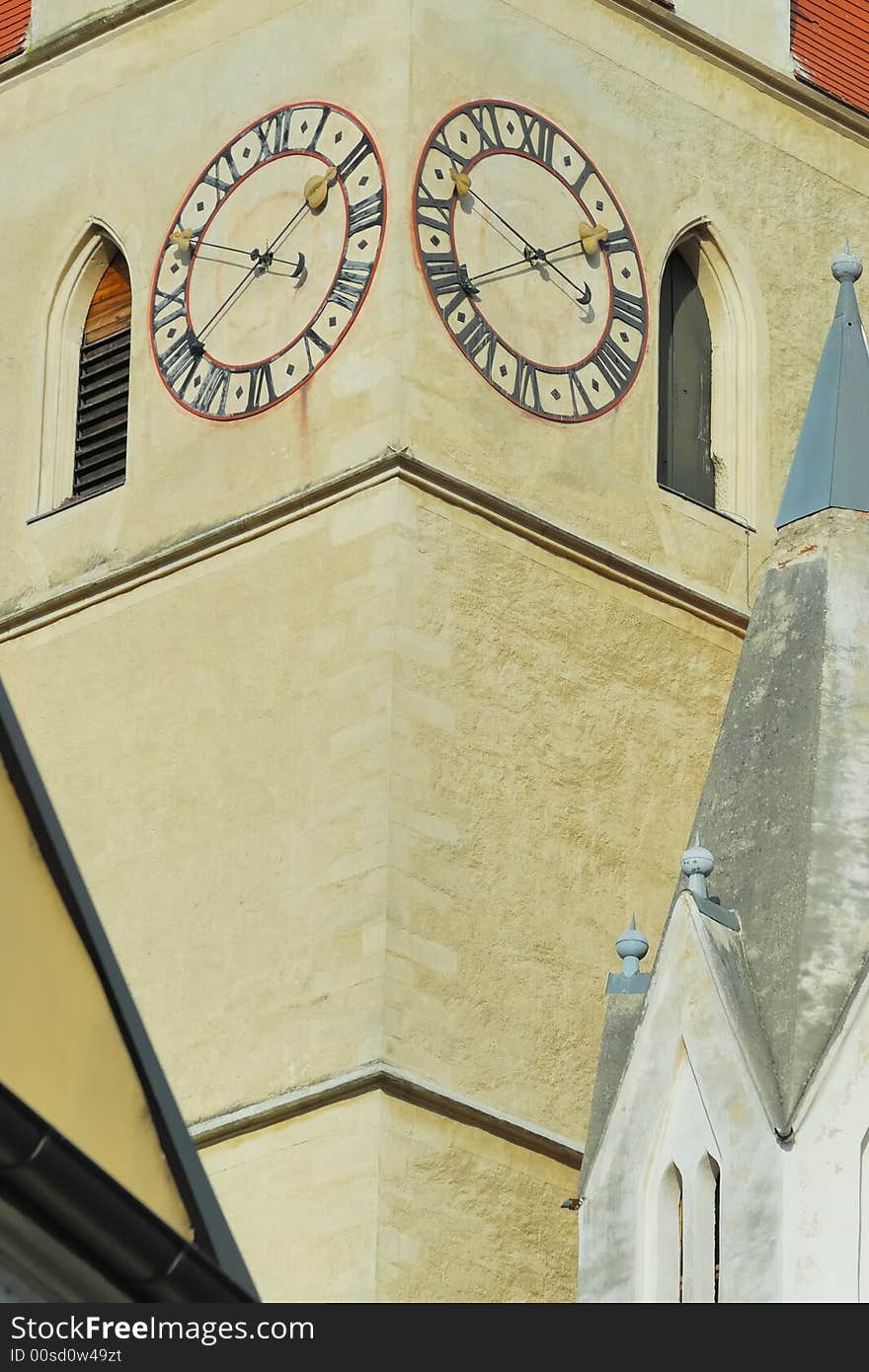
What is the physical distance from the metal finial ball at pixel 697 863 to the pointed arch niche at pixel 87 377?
210 inches

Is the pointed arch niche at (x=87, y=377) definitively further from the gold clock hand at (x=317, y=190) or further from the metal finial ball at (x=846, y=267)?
the metal finial ball at (x=846, y=267)

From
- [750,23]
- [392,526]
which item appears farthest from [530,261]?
[750,23]

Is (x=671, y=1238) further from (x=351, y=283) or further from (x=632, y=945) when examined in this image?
(x=351, y=283)

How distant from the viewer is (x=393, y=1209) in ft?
74.7

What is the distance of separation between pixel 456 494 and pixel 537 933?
1.95 m

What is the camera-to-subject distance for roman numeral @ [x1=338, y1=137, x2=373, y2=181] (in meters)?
25.0

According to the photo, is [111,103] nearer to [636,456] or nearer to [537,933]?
[636,456]

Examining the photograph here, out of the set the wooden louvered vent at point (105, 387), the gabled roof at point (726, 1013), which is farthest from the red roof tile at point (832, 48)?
the gabled roof at point (726, 1013)

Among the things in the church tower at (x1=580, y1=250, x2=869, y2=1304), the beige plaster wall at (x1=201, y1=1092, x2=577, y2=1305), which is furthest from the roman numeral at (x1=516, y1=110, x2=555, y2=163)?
the beige plaster wall at (x1=201, y1=1092, x2=577, y2=1305)

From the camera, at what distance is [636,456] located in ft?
83.3

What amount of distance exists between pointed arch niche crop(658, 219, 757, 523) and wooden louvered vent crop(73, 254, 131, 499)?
2438 mm

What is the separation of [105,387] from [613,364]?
7.99 ft

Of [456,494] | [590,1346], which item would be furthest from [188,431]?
[590,1346]

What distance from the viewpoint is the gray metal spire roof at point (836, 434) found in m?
22.3
